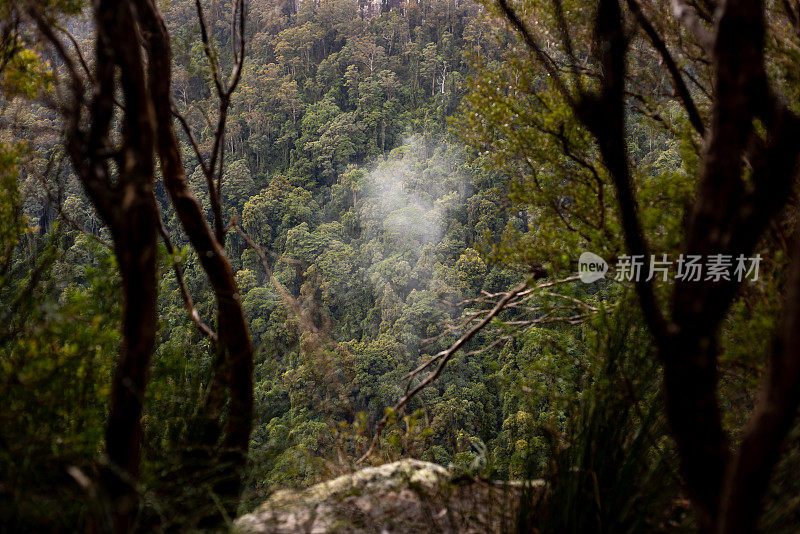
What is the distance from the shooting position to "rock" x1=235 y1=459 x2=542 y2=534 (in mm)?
1147

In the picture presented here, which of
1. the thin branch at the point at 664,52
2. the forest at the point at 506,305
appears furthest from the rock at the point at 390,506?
the thin branch at the point at 664,52

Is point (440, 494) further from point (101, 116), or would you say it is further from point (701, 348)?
point (101, 116)

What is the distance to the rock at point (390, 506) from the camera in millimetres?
1147

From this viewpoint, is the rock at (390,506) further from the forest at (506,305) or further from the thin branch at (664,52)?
the thin branch at (664,52)

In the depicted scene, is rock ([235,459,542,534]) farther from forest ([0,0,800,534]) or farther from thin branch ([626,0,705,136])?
thin branch ([626,0,705,136])

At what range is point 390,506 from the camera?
133 centimetres

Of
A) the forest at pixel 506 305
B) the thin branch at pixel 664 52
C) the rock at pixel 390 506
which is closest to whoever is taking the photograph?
the forest at pixel 506 305

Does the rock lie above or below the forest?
below

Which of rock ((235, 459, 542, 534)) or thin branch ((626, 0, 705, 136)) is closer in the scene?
rock ((235, 459, 542, 534))

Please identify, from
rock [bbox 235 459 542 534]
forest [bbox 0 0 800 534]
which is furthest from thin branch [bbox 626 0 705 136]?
rock [bbox 235 459 542 534]

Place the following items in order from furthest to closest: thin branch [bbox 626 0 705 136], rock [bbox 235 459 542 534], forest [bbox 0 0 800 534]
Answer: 1. thin branch [bbox 626 0 705 136]
2. rock [bbox 235 459 542 534]
3. forest [bbox 0 0 800 534]

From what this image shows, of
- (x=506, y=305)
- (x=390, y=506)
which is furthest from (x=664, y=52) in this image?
(x=390, y=506)

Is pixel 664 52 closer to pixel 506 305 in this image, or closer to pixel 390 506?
pixel 506 305

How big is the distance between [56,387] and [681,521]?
4.93ft
